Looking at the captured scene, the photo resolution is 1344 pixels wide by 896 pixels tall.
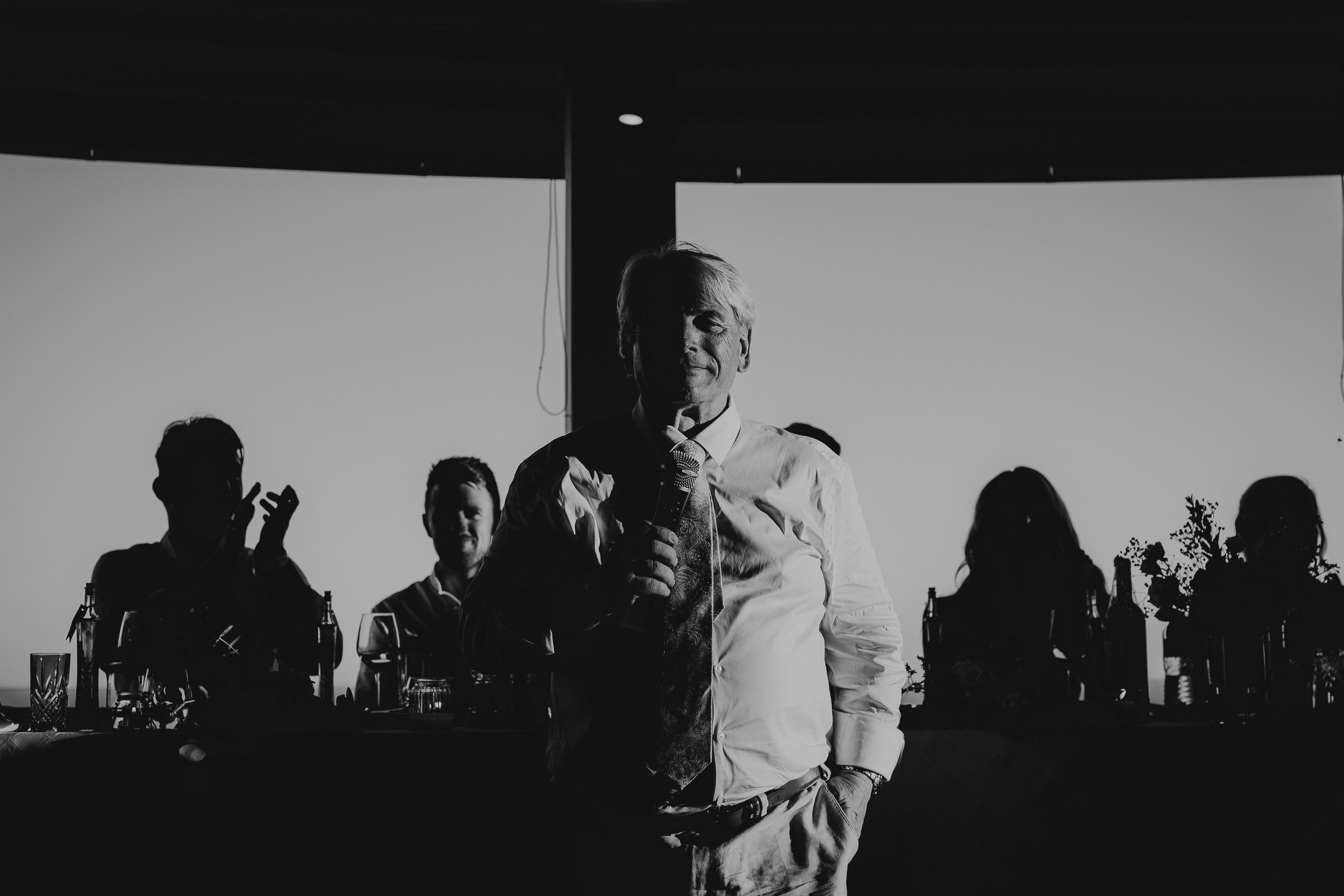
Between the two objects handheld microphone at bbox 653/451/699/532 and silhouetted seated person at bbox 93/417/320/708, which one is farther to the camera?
silhouetted seated person at bbox 93/417/320/708

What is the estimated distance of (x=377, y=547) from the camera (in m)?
4.70

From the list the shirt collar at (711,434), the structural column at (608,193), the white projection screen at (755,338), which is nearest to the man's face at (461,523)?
the structural column at (608,193)

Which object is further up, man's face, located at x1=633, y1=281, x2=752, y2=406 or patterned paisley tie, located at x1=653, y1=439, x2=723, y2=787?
man's face, located at x1=633, y1=281, x2=752, y2=406

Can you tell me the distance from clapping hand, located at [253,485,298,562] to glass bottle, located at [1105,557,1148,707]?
1.82 metres

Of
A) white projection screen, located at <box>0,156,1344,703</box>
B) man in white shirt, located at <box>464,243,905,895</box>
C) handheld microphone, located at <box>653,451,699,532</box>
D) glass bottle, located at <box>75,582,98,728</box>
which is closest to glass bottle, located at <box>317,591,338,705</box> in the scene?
glass bottle, located at <box>75,582,98,728</box>

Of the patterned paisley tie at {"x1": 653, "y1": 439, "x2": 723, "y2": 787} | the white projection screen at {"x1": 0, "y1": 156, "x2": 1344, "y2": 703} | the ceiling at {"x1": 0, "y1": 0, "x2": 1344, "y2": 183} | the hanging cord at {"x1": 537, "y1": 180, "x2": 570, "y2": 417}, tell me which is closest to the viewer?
the patterned paisley tie at {"x1": 653, "y1": 439, "x2": 723, "y2": 787}

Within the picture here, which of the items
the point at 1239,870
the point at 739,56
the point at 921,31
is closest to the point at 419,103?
the point at 739,56

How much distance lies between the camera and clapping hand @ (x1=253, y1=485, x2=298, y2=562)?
2186mm

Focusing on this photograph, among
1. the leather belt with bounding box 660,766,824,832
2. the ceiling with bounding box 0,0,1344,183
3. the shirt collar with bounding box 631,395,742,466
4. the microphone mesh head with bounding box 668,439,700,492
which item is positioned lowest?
the leather belt with bounding box 660,766,824,832

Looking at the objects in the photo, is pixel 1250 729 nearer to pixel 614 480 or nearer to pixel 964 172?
Result: pixel 614 480

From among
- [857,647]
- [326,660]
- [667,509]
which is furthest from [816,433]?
[667,509]

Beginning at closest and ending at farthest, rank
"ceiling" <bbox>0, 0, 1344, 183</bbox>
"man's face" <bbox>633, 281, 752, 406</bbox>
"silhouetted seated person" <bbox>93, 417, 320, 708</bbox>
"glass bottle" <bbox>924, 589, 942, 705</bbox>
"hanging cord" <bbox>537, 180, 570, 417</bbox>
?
"man's face" <bbox>633, 281, 752, 406</bbox>
"silhouetted seated person" <bbox>93, 417, 320, 708</bbox>
"glass bottle" <bbox>924, 589, 942, 705</bbox>
"ceiling" <bbox>0, 0, 1344, 183</bbox>
"hanging cord" <bbox>537, 180, 570, 417</bbox>

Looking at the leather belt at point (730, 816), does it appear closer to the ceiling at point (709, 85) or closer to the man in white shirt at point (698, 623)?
the man in white shirt at point (698, 623)

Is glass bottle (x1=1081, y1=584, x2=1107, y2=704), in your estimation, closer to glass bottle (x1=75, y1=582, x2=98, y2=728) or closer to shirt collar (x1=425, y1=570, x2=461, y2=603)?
shirt collar (x1=425, y1=570, x2=461, y2=603)
